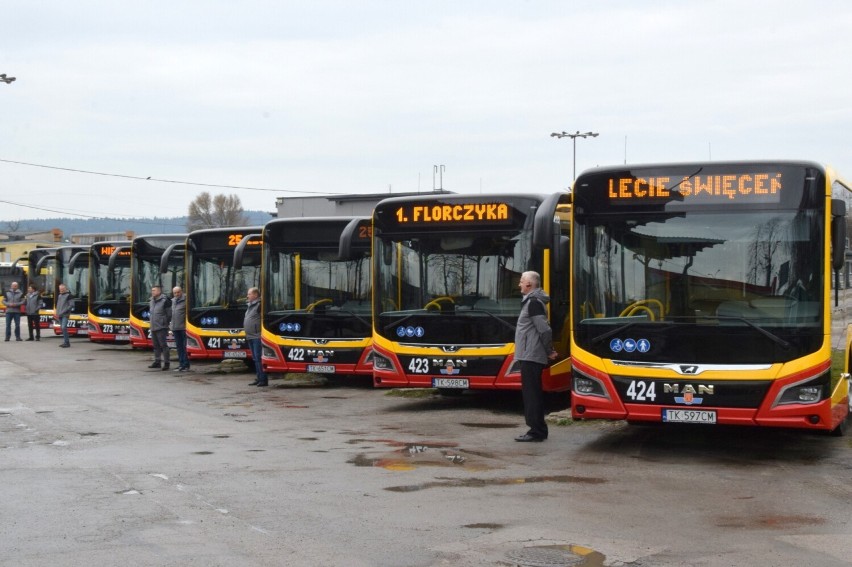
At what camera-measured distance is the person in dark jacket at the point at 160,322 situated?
23.8m

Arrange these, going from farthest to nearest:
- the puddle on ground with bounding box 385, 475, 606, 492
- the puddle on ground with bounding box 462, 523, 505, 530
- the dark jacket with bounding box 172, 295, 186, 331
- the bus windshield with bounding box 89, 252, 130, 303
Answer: the bus windshield with bounding box 89, 252, 130, 303, the dark jacket with bounding box 172, 295, 186, 331, the puddle on ground with bounding box 385, 475, 606, 492, the puddle on ground with bounding box 462, 523, 505, 530

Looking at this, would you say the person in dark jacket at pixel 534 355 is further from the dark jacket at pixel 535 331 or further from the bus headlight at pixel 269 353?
the bus headlight at pixel 269 353

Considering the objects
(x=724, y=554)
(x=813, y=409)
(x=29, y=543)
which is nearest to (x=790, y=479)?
(x=813, y=409)

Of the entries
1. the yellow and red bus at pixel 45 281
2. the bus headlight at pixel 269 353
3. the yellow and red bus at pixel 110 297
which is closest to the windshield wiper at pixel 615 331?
the bus headlight at pixel 269 353

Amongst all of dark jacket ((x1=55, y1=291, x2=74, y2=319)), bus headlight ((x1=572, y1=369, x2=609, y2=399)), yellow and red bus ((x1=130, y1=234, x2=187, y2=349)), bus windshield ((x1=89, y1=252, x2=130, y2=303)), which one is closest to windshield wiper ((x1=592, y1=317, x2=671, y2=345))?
bus headlight ((x1=572, y1=369, x2=609, y2=399))

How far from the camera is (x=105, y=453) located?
11492 mm

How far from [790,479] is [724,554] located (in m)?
3.25

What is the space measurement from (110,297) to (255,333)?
12.6 metres

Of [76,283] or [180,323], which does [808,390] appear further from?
[76,283]

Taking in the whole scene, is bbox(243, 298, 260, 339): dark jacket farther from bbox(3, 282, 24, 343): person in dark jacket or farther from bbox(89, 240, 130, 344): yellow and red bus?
bbox(3, 282, 24, 343): person in dark jacket

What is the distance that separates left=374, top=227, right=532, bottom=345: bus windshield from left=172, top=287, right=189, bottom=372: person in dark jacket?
8.69m

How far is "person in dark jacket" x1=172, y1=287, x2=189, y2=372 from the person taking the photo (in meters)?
23.2

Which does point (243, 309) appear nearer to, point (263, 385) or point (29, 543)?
point (263, 385)

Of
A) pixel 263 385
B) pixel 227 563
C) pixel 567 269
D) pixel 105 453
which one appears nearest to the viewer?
pixel 227 563
